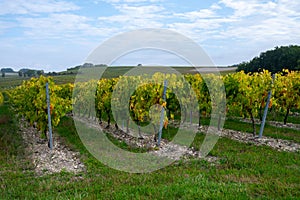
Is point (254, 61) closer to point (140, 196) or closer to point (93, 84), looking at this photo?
point (93, 84)

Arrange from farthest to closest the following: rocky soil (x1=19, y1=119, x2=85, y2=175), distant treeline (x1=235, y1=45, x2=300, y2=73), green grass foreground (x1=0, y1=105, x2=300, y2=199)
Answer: distant treeline (x1=235, y1=45, x2=300, y2=73) → rocky soil (x1=19, y1=119, x2=85, y2=175) → green grass foreground (x1=0, y1=105, x2=300, y2=199)

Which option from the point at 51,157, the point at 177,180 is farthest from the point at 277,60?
the point at 177,180

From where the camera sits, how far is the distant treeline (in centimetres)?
4484

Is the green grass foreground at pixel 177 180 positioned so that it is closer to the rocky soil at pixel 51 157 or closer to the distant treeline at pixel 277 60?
the rocky soil at pixel 51 157

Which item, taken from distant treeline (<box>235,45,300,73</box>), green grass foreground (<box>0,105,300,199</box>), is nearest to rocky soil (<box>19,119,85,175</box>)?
green grass foreground (<box>0,105,300,199</box>)

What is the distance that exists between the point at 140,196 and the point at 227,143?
5776 mm

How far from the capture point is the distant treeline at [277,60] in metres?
44.8

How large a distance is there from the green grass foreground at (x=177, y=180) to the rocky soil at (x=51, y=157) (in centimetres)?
28

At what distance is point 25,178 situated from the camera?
6.73 meters

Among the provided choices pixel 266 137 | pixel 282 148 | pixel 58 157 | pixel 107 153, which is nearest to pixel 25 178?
pixel 58 157

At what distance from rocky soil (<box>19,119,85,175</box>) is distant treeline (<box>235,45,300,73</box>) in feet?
134

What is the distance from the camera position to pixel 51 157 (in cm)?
874

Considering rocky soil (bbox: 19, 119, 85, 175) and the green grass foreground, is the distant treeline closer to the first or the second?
the green grass foreground

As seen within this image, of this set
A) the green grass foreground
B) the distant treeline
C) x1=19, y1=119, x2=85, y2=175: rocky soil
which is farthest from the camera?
the distant treeline
